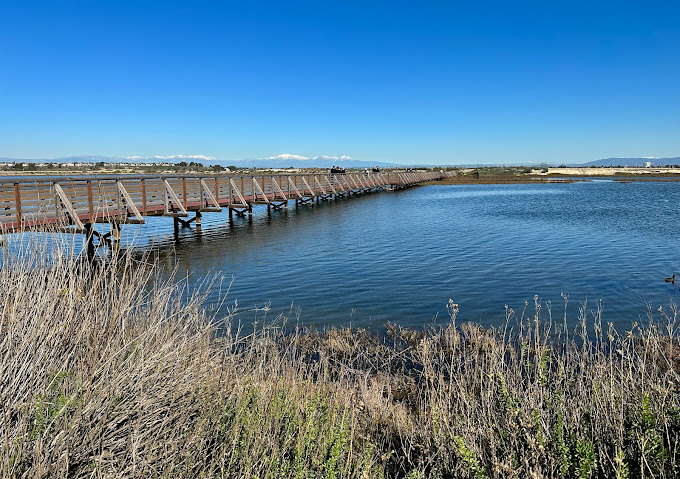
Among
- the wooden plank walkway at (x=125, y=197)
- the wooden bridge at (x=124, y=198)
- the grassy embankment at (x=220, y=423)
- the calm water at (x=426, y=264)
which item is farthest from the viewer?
the wooden plank walkway at (x=125, y=197)

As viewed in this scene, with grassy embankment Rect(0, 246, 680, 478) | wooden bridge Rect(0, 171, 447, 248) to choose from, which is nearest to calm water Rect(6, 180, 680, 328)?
wooden bridge Rect(0, 171, 447, 248)

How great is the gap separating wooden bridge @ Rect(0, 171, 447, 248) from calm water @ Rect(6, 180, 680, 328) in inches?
54.9

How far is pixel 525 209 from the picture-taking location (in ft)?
120

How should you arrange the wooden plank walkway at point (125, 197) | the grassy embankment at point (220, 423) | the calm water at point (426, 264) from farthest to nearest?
the wooden plank walkway at point (125, 197), the calm water at point (426, 264), the grassy embankment at point (220, 423)

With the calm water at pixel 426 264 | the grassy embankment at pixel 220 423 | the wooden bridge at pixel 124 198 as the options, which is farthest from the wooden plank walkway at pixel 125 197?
the grassy embankment at pixel 220 423

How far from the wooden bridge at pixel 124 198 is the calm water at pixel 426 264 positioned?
140 cm

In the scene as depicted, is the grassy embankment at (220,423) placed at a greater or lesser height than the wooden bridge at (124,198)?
lesser

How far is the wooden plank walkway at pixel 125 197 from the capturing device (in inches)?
578

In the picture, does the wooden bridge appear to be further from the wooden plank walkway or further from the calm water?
the calm water

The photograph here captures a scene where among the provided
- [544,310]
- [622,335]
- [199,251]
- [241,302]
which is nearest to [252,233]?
[199,251]

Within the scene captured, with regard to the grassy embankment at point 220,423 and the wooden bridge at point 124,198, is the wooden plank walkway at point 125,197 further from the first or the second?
the grassy embankment at point 220,423

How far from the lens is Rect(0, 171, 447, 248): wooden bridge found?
14328 millimetres

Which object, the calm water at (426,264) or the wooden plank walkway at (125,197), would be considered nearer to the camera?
the calm water at (426,264)

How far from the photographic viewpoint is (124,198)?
768 inches
